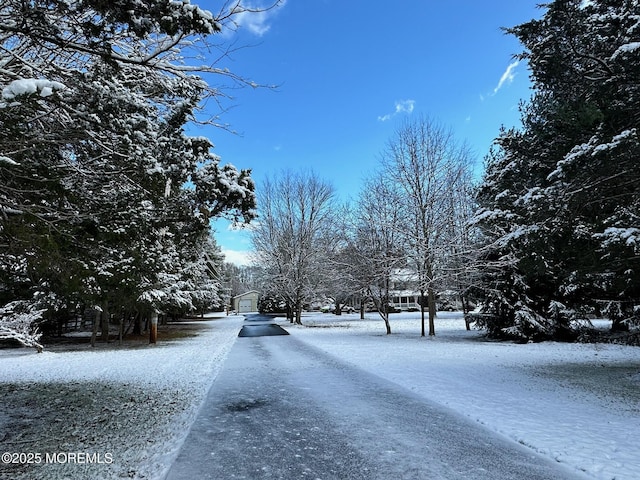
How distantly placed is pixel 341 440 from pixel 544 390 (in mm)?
4838

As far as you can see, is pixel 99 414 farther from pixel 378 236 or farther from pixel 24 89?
pixel 378 236

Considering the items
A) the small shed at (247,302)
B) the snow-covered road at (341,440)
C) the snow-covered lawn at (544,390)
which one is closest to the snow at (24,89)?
the snow-covered road at (341,440)

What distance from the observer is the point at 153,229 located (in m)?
6.67

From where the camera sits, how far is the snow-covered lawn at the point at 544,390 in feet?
14.5

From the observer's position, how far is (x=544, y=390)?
7.38 m

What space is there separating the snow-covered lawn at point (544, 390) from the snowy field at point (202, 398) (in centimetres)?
2

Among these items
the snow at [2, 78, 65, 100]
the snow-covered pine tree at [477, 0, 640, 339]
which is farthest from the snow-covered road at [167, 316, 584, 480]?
the snow-covered pine tree at [477, 0, 640, 339]

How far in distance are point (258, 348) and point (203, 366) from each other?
4.22m

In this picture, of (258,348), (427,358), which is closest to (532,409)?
(427,358)

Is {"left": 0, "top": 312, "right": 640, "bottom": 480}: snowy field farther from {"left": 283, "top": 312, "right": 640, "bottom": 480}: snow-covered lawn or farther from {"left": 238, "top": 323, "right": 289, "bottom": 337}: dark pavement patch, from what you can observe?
{"left": 238, "top": 323, "right": 289, "bottom": 337}: dark pavement patch

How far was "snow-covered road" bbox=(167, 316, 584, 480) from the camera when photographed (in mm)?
3822

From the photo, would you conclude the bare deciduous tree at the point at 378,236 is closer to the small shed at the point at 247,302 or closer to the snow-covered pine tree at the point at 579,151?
the snow-covered pine tree at the point at 579,151

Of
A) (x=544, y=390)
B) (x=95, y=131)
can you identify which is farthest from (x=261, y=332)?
(x=95, y=131)

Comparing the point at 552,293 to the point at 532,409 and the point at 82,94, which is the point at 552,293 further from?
the point at 82,94
